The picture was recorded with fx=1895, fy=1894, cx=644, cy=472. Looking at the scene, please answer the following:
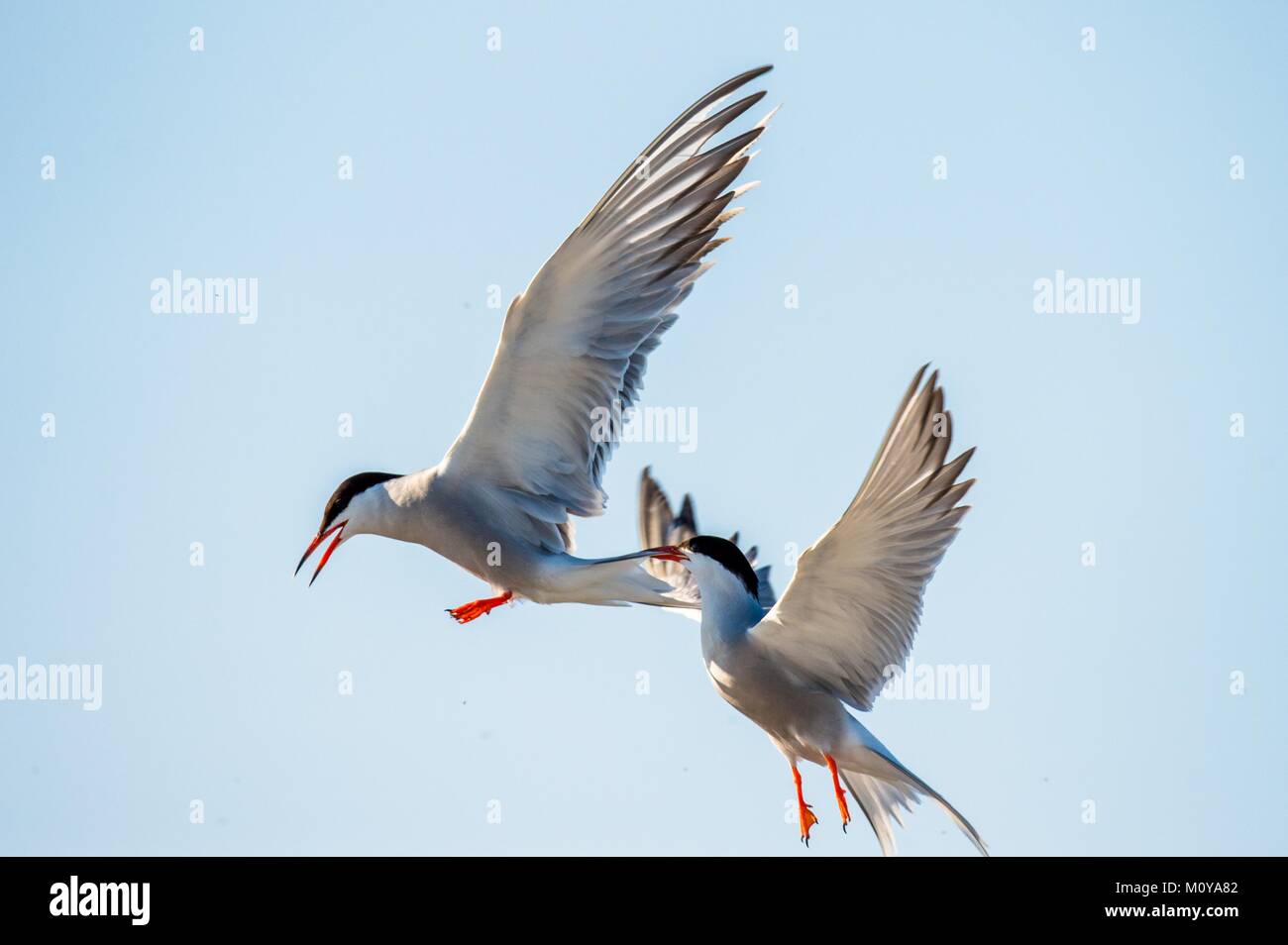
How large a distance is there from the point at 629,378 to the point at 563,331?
18.2 inches

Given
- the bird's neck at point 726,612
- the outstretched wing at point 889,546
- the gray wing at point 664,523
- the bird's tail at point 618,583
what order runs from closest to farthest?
the outstretched wing at point 889,546 < the bird's neck at point 726,612 < the bird's tail at point 618,583 < the gray wing at point 664,523

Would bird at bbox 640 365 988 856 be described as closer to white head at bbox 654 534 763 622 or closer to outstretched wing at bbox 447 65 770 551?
white head at bbox 654 534 763 622

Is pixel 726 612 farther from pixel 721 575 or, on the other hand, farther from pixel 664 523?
pixel 664 523

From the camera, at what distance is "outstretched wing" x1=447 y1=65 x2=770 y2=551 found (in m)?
8.59

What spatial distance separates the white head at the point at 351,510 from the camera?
30.5 ft

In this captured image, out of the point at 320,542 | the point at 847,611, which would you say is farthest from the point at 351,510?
the point at 847,611

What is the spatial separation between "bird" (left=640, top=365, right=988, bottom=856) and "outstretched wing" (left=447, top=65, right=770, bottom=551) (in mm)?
946

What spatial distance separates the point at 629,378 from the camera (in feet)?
29.7

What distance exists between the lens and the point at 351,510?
930 centimetres

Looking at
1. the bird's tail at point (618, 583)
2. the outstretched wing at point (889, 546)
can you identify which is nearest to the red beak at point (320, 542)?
the bird's tail at point (618, 583)

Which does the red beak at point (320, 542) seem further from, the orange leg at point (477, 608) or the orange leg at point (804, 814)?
the orange leg at point (804, 814)

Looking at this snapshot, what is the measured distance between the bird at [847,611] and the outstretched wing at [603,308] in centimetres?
95

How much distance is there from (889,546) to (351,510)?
280cm

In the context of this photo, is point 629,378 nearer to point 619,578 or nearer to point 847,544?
point 619,578
